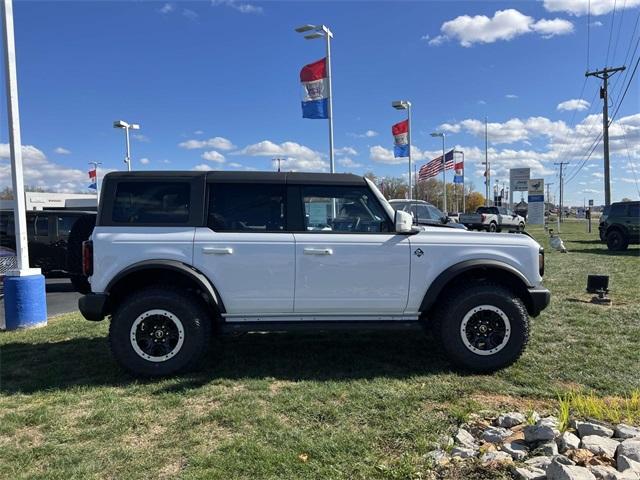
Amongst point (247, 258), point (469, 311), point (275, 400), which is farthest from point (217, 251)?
point (469, 311)

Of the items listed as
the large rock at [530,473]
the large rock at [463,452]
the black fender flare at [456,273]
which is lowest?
the large rock at [463,452]

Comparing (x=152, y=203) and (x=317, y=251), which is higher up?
(x=152, y=203)

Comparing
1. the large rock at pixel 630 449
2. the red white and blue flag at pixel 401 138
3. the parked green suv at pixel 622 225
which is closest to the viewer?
the large rock at pixel 630 449

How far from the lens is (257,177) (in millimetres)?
4855

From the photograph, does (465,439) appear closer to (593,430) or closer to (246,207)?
(593,430)

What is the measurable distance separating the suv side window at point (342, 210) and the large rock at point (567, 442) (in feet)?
7.55

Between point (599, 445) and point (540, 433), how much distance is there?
1.09 feet

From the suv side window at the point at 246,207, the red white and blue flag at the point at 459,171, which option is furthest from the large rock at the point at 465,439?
the red white and blue flag at the point at 459,171

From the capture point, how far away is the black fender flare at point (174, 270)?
455 cm

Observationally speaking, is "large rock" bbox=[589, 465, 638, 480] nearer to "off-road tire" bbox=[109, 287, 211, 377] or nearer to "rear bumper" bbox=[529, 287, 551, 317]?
"rear bumper" bbox=[529, 287, 551, 317]

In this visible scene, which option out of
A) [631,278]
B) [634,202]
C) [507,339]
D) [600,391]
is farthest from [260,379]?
[634,202]

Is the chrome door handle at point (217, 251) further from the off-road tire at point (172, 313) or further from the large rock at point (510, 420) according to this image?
the large rock at point (510, 420)

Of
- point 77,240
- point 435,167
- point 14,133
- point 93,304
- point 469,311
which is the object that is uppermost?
point 435,167

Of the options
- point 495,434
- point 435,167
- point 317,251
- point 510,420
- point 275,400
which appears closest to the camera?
point 495,434
